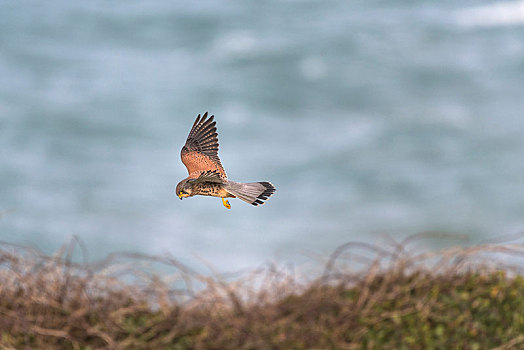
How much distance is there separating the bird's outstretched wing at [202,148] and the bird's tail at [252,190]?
40.2 inches

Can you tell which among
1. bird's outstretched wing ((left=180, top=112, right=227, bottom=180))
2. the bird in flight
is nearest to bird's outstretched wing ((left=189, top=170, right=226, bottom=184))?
the bird in flight

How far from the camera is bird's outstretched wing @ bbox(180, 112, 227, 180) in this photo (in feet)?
23.5

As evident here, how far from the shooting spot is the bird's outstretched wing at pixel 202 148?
718 cm

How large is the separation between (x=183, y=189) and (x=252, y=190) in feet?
2.41

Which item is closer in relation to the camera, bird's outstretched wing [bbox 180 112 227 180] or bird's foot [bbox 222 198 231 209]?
bird's foot [bbox 222 198 231 209]

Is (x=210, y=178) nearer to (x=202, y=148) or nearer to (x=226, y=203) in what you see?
(x=226, y=203)

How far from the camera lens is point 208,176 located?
5.86m

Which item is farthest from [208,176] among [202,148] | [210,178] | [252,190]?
[202,148]

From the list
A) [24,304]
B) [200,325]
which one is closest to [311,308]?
[200,325]

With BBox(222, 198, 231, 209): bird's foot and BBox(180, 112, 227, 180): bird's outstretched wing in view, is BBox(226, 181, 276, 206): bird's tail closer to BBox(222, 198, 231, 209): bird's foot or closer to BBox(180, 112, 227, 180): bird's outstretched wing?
BBox(222, 198, 231, 209): bird's foot

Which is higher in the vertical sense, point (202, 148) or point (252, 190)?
point (202, 148)

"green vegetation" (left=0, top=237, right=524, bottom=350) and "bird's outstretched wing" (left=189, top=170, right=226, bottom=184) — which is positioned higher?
"bird's outstretched wing" (left=189, top=170, right=226, bottom=184)

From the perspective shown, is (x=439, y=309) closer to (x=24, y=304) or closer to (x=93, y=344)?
(x=93, y=344)

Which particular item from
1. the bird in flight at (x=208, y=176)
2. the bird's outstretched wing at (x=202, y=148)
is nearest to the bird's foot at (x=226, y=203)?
the bird in flight at (x=208, y=176)
